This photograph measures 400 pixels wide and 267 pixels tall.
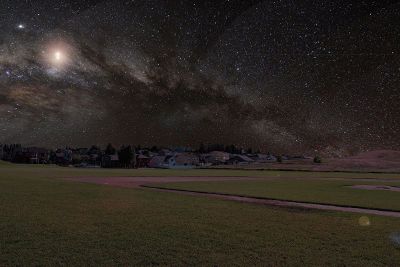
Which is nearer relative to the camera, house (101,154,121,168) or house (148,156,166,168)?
house (101,154,121,168)

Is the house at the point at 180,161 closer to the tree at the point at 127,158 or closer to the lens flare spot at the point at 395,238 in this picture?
the tree at the point at 127,158

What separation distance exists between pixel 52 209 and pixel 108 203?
3.81 m

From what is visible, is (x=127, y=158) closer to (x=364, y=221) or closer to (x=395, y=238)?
(x=364, y=221)

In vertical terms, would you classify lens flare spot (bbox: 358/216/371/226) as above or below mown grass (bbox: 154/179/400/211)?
below

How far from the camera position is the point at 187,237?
13.1 m

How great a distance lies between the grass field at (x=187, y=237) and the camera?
10320mm

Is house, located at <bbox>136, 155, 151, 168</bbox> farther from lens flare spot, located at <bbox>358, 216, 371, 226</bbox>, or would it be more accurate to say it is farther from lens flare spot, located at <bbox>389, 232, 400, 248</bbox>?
lens flare spot, located at <bbox>389, 232, 400, 248</bbox>

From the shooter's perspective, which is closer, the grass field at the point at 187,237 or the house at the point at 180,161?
the grass field at the point at 187,237

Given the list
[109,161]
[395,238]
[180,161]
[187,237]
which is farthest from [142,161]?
[395,238]

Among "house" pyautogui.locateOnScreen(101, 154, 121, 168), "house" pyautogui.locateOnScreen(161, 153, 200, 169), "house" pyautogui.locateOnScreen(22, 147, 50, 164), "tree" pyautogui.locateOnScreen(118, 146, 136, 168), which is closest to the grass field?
"tree" pyautogui.locateOnScreen(118, 146, 136, 168)

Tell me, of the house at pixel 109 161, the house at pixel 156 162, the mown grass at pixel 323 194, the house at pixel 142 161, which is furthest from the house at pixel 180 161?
the mown grass at pixel 323 194

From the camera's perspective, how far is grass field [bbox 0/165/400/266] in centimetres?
1032

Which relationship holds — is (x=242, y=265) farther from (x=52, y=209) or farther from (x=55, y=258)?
(x=52, y=209)

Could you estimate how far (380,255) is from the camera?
1106cm
